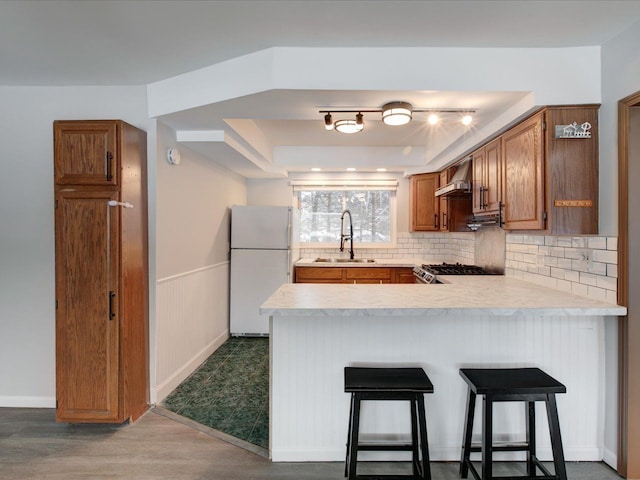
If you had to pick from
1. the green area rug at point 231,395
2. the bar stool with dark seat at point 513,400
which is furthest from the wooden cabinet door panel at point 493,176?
the green area rug at point 231,395

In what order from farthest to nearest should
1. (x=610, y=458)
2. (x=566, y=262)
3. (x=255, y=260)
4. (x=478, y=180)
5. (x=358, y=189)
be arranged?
(x=358, y=189)
(x=255, y=260)
(x=478, y=180)
(x=566, y=262)
(x=610, y=458)

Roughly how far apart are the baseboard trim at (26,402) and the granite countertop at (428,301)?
2.01 m

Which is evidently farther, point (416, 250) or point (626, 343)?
point (416, 250)

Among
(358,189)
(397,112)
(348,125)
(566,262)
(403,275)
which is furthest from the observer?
(358,189)

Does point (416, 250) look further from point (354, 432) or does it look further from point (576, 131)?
point (354, 432)

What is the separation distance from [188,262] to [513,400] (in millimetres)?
2697

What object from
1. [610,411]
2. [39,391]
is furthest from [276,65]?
[39,391]

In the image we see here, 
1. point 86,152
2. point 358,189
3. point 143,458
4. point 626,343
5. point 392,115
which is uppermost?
point 392,115

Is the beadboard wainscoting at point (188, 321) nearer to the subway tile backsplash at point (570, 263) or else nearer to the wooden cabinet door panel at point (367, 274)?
the wooden cabinet door panel at point (367, 274)

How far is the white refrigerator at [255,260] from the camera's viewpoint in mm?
4188

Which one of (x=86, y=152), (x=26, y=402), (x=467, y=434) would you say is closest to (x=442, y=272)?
(x=467, y=434)

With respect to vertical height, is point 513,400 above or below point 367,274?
below

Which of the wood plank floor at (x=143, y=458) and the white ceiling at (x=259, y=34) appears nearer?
the white ceiling at (x=259, y=34)

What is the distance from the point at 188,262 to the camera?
3166mm
